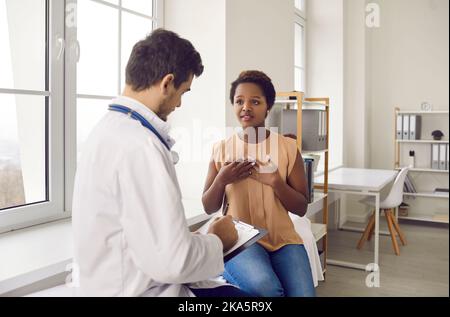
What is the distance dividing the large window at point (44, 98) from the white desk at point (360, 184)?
6.36 feet

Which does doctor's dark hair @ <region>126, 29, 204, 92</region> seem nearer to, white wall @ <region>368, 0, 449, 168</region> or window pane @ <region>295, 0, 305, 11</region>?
window pane @ <region>295, 0, 305, 11</region>

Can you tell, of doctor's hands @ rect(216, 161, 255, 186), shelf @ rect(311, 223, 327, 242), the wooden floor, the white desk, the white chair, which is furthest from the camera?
the white chair

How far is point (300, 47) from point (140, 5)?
2.60 m

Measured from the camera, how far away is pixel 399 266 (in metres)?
3.21

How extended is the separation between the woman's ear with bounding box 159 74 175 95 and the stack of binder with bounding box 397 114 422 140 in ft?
13.1

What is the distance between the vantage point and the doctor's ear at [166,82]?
3.16 ft

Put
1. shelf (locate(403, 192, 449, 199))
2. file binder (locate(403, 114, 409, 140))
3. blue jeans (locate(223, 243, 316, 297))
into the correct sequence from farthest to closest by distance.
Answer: file binder (locate(403, 114, 409, 140)) < shelf (locate(403, 192, 449, 199)) < blue jeans (locate(223, 243, 316, 297))

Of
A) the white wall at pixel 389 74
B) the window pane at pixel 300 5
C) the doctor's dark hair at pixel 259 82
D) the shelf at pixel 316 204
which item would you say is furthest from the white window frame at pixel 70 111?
the white wall at pixel 389 74

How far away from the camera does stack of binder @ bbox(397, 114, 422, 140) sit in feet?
14.3

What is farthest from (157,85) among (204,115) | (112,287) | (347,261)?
(347,261)

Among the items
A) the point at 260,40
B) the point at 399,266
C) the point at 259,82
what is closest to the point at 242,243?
the point at 259,82

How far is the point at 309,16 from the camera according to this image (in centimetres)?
453

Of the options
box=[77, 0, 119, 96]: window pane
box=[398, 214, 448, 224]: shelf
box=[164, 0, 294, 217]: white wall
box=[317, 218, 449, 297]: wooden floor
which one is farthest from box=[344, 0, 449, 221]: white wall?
box=[77, 0, 119, 96]: window pane

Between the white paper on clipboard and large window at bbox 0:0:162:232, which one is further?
large window at bbox 0:0:162:232
